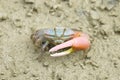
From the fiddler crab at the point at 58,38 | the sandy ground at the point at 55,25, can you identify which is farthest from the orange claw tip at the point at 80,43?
the sandy ground at the point at 55,25

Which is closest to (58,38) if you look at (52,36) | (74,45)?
(52,36)

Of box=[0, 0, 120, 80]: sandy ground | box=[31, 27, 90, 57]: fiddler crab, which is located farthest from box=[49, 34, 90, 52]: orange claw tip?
box=[0, 0, 120, 80]: sandy ground

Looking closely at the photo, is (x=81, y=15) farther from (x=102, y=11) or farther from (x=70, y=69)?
(x=70, y=69)

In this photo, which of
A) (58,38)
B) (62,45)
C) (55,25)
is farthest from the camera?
(55,25)

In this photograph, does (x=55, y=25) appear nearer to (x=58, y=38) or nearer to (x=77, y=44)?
(x=58, y=38)

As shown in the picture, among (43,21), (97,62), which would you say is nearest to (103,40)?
(97,62)

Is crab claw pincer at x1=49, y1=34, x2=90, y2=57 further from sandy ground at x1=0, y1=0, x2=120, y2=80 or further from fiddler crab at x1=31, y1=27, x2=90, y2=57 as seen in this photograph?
sandy ground at x1=0, y1=0, x2=120, y2=80
